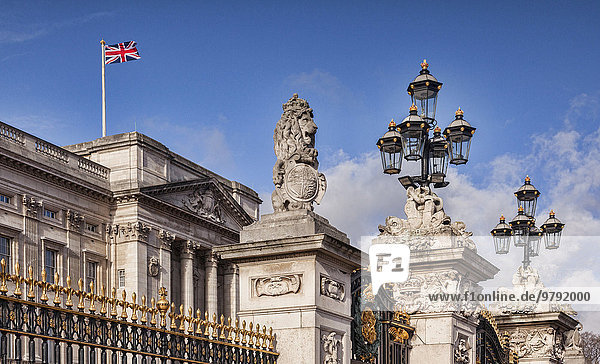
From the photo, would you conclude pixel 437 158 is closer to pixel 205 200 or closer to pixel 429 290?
pixel 429 290

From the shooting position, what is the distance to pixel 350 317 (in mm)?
10641

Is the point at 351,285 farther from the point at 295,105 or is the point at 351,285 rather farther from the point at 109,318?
the point at 109,318

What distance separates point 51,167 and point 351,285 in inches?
1460

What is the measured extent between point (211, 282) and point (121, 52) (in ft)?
52.3

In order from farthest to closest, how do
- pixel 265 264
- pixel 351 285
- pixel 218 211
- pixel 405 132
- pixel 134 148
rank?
pixel 218 211, pixel 134 148, pixel 405 132, pixel 351 285, pixel 265 264

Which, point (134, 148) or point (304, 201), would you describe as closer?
point (304, 201)

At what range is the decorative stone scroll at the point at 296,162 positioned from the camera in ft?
33.8

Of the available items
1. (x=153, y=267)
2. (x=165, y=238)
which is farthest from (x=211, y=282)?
(x=153, y=267)

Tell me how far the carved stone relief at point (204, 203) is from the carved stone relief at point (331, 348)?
4591 cm

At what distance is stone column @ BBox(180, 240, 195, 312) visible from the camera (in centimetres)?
5544

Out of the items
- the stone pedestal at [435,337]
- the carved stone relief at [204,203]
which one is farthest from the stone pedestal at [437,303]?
the carved stone relief at [204,203]

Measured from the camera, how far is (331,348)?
33.2 ft

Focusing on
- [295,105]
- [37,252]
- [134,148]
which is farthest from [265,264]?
[134,148]

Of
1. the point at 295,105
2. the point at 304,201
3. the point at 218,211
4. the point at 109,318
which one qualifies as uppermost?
the point at 218,211
